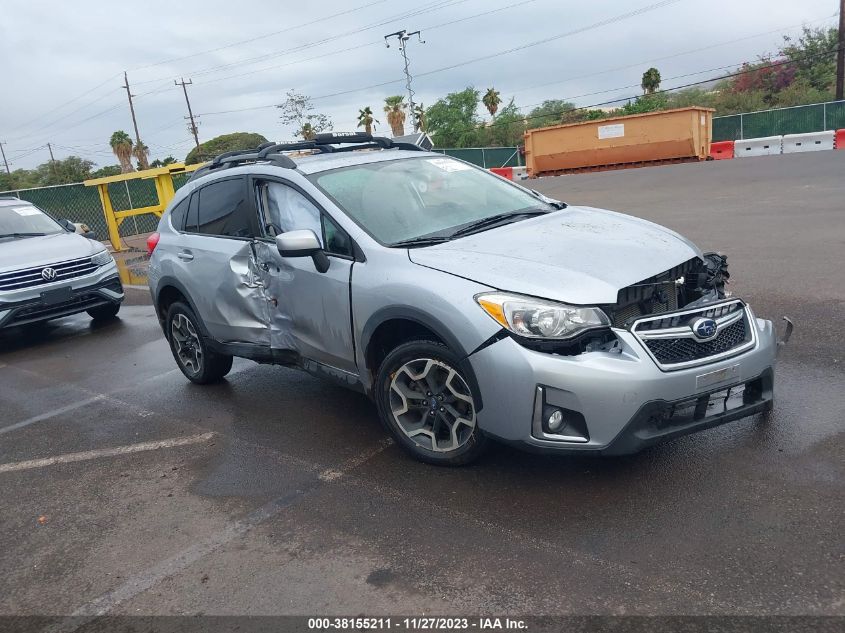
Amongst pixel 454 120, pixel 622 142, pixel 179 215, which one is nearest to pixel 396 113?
pixel 454 120

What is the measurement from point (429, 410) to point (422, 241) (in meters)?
0.96

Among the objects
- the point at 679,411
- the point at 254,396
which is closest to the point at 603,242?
the point at 679,411

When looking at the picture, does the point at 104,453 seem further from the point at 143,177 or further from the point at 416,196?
the point at 143,177

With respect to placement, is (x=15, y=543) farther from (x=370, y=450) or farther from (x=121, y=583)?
(x=370, y=450)

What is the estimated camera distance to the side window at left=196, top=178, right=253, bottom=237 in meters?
5.32

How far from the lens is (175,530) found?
3.84 m

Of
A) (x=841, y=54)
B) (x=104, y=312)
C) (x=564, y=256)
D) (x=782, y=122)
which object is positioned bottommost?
(x=104, y=312)

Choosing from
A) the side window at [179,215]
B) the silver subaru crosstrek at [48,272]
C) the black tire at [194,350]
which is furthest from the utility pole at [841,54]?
the black tire at [194,350]

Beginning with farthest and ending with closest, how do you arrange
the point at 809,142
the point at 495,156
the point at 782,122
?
1. the point at 495,156
2. the point at 782,122
3. the point at 809,142

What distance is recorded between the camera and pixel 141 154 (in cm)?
7106

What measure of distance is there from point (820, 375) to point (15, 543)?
496cm

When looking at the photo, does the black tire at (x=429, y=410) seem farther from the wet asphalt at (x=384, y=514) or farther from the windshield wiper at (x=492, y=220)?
the windshield wiper at (x=492, y=220)

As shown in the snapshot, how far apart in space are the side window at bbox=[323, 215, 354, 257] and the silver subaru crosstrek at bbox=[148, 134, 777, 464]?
0.03ft

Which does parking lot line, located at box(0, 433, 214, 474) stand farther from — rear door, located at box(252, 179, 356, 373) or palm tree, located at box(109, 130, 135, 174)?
palm tree, located at box(109, 130, 135, 174)
